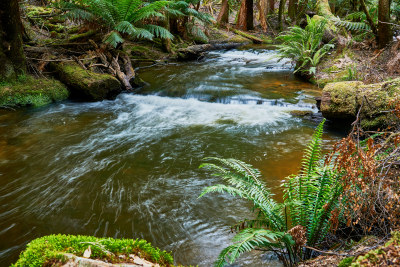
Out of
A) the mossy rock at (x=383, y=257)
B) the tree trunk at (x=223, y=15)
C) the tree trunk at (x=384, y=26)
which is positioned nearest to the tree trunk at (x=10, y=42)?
the mossy rock at (x=383, y=257)

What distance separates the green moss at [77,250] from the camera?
50.4 inches

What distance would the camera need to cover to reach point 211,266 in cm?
233

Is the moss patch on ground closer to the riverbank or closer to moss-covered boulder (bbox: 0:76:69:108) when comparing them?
the riverbank

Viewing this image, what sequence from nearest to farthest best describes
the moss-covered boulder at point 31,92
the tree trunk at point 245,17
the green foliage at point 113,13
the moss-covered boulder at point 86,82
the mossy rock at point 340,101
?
the mossy rock at point 340,101
the moss-covered boulder at point 31,92
the moss-covered boulder at point 86,82
the green foliage at point 113,13
the tree trunk at point 245,17

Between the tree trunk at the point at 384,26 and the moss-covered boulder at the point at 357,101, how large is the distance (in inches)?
123

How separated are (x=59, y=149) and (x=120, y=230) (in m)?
2.63

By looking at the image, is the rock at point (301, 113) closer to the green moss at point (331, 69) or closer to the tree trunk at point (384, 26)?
the green moss at point (331, 69)

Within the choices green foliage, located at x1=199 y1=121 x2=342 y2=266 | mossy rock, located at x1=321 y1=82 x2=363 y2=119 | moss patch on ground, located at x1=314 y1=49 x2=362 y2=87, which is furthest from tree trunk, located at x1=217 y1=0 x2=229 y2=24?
green foliage, located at x1=199 y1=121 x2=342 y2=266

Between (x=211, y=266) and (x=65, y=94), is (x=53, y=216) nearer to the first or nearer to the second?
(x=211, y=266)

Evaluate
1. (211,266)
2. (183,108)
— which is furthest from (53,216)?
(183,108)

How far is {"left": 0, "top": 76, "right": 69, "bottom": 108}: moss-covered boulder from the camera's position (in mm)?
6363

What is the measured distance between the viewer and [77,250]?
1.38 meters

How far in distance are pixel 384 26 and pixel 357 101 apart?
3.85 meters

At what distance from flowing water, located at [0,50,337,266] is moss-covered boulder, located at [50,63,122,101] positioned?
360 millimetres
